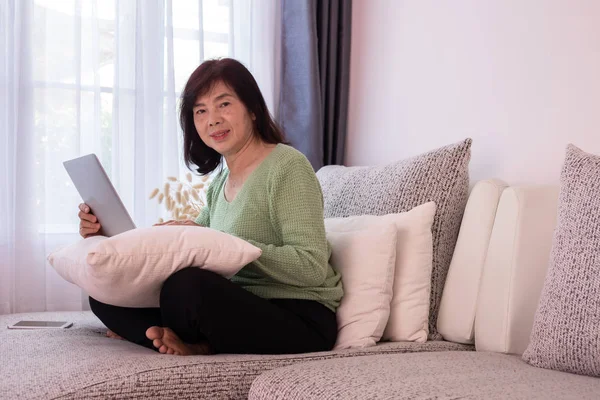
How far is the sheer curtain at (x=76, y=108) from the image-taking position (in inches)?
109

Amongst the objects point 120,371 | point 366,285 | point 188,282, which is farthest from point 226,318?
point 366,285

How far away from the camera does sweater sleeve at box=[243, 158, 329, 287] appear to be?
5.80ft

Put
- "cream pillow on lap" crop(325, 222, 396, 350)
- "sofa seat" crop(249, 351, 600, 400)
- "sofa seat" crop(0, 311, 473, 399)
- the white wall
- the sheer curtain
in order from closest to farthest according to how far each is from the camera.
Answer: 1. "sofa seat" crop(249, 351, 600, 400)
2. "sofa seat" crop(0, 311, 473, 399)
3. "cream pillow on lap" crop(325, 222, 396, 350)
4. the white wall
5. the sheer curtain

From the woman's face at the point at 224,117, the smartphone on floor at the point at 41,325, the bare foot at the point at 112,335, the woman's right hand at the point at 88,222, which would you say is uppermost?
the woman's face at the point at 224,117

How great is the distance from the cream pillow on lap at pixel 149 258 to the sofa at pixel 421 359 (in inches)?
5.6

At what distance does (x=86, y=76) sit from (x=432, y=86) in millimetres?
1318

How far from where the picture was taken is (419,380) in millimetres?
1386

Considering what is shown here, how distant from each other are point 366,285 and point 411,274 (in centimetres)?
14

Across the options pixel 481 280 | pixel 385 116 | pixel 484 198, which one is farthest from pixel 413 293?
pixel 385 116

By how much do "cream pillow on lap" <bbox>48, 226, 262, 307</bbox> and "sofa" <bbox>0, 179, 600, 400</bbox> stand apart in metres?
0.14

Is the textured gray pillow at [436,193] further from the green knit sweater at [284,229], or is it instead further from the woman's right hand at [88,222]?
the woman's right hand at [88,222]

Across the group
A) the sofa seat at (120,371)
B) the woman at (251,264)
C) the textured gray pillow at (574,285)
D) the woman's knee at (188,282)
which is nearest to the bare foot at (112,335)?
the woman at (251,264)

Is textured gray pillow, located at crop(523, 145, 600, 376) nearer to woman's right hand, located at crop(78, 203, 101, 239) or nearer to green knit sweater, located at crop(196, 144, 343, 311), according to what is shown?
green knit sweater, located at crop(196, 144, 343, 311)

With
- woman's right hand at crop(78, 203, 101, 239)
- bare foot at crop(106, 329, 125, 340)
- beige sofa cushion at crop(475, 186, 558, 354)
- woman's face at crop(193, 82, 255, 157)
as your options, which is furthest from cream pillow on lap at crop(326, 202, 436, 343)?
woman's right hand at crop(78, 203, 101, 239)
